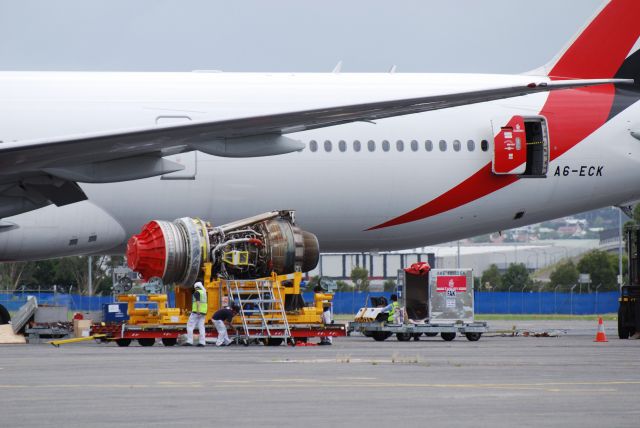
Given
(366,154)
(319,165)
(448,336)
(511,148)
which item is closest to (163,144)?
(319,165)

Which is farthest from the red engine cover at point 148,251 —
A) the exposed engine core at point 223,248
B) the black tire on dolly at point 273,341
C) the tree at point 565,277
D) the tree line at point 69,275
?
the tree at point 565,277

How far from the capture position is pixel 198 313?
24500mm

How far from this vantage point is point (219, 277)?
25.7 meters

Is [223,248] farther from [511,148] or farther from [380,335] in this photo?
[511,148]

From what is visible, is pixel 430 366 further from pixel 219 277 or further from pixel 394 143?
pixel 394 143

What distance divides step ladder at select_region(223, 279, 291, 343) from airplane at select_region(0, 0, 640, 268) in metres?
2.49

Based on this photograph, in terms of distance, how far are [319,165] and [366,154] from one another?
109cm

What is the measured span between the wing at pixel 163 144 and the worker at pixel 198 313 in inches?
186

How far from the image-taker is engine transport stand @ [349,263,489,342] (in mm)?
27625

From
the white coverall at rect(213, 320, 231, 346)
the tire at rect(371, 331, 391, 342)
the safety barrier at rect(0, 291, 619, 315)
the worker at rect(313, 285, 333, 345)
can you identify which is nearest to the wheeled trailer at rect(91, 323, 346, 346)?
the worker at rect(313, 285, 333, 345)

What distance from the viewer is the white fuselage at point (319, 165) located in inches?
1028

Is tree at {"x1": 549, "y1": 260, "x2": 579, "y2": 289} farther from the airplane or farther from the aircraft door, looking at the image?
the aircraft door

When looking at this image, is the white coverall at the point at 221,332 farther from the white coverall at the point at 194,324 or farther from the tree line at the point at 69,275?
the tree line at the point at 69,275

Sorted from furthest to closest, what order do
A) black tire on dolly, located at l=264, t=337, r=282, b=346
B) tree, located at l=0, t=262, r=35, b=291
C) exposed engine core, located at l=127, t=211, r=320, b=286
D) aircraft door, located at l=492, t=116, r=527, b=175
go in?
tree, located at l=0, t=262, r=35, b=291 < aircraft door, located at l=492, t=116, r=527, b=175 < black tire on dolly, located at l=264, t=337, r=282, b=346 < exposed engine core, located at l=127, t=211, r=320, b=286
